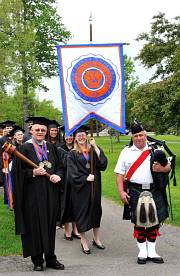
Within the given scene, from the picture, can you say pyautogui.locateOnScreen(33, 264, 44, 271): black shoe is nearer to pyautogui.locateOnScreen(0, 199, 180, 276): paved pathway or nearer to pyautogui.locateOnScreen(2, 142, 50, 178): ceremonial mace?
pyautogui.locateOnScreen(0, 199, 180, 276): paved pathway

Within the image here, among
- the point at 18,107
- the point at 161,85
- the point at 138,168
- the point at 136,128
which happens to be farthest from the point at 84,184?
the point at 18,107

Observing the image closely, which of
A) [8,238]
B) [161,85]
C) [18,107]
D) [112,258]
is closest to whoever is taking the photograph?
[112,258]

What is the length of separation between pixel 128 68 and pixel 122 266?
45.3 metres

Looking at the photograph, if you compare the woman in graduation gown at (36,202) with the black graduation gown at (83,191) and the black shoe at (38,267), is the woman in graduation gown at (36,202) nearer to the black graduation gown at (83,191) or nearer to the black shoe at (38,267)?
the black shoe at (38,267)

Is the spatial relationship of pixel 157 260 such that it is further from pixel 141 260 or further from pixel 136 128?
pixel 136 128

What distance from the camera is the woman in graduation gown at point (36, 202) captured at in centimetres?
581

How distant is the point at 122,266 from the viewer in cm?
597

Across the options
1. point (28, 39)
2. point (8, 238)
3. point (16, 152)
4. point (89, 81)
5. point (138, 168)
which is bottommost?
point (8, 238)

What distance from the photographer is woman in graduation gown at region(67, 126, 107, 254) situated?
6883 millimetres

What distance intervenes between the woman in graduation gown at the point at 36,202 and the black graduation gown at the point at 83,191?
0.97 metres

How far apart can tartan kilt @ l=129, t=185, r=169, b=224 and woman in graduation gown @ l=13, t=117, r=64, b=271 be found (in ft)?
3.84

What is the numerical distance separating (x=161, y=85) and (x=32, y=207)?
17.2 meters

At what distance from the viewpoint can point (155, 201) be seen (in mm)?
6320

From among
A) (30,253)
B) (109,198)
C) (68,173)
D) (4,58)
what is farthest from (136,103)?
(30,253)
